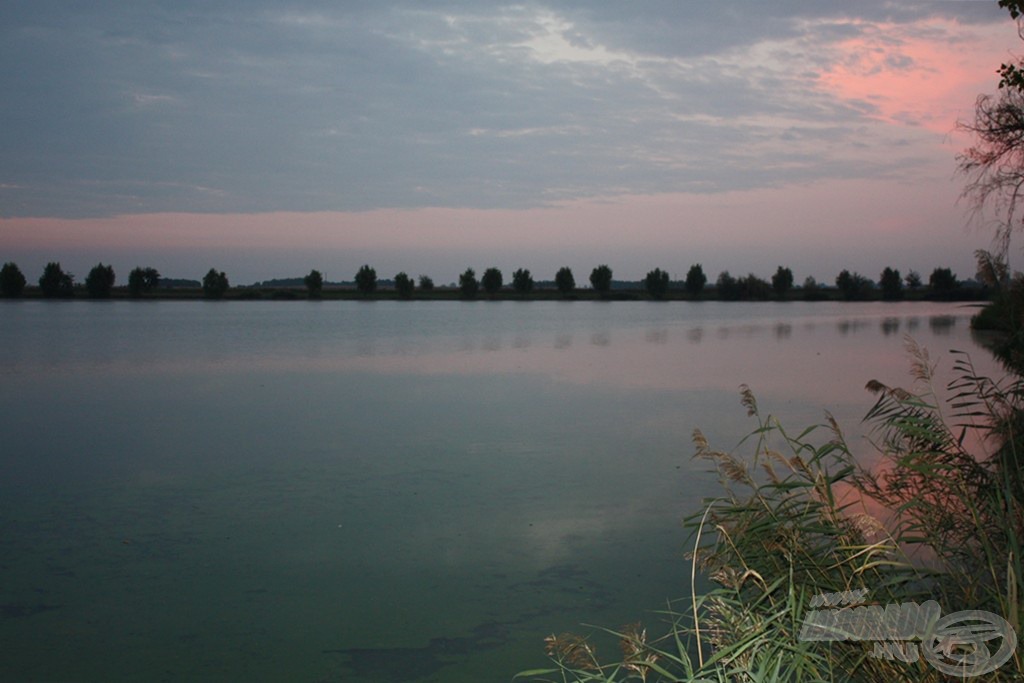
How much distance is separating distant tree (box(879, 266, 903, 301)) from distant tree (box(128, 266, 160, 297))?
6474 centimetres

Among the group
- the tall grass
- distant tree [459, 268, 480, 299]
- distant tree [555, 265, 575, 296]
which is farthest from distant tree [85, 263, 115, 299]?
the tall grass

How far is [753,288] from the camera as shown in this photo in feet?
273

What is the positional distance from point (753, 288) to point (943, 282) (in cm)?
1864

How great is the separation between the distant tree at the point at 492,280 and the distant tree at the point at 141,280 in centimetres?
3065

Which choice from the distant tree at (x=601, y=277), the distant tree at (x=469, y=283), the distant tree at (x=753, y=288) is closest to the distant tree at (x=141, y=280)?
the distant tree at (x=469, y=283)

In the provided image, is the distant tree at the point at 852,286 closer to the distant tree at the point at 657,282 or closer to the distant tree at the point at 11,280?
the distant tree at the point at 657,282

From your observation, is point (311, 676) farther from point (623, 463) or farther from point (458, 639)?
point (623, 463)

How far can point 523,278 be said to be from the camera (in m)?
87.9

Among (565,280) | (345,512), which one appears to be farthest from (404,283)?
(345,512)

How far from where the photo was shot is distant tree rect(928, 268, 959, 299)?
67125 mm

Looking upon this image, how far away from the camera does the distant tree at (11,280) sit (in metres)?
68.1

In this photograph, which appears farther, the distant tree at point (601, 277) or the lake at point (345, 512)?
the distant tree at point (601, 277)

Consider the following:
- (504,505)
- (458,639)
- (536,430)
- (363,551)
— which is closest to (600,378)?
(536,430)

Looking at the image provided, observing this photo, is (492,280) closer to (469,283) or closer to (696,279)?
(469,283)
